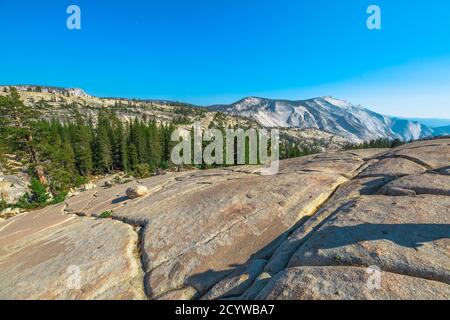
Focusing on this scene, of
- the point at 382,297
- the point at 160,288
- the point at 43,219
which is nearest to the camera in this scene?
the point at 382,297

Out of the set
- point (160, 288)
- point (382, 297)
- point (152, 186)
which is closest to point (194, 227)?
point (160, 288)

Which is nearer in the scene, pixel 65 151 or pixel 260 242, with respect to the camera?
pixel 260 242

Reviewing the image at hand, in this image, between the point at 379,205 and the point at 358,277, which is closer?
the point at 358,277

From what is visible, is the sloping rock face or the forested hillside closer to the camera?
the sloping rock face

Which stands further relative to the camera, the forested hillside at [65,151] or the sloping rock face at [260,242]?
the forested hillside at [65,151]

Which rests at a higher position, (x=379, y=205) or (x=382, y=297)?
(x=379, y=205)

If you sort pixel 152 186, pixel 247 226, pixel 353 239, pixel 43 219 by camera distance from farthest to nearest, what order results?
pixel 152 186 → pixel 43 219 → pixel 247 226 → pixel 353 239

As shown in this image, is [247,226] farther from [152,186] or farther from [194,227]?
[152,186]

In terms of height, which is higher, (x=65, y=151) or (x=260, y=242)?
(x=65, y=151)
